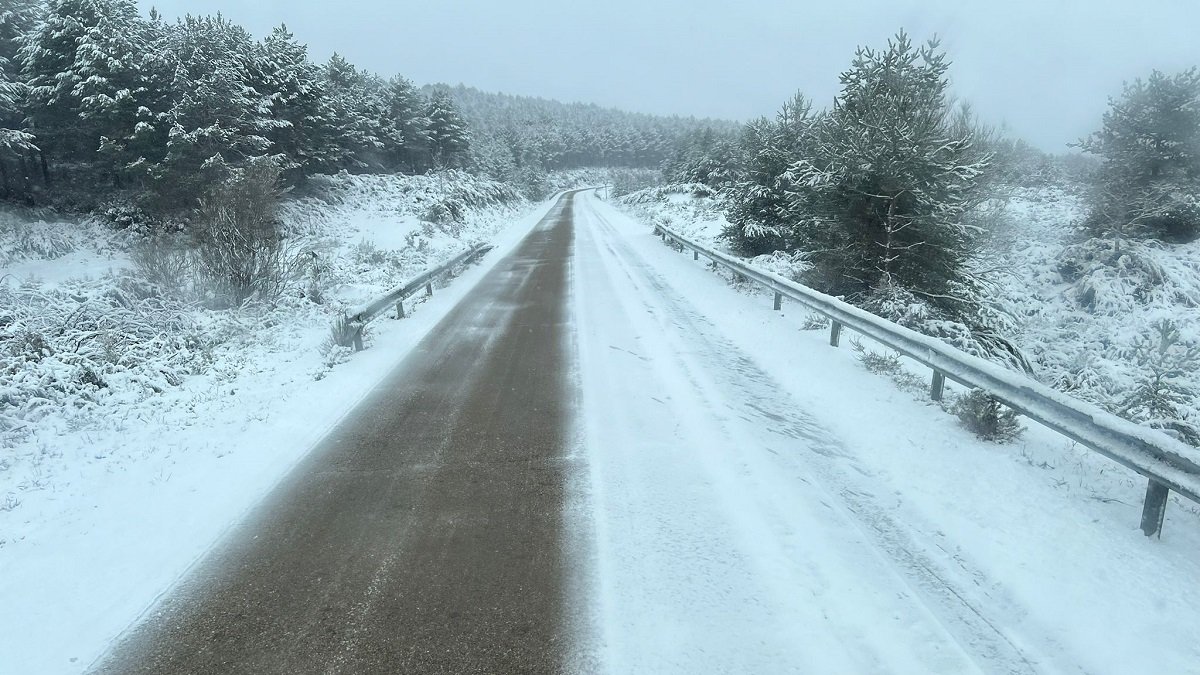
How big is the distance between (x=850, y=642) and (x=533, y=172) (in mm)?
82004

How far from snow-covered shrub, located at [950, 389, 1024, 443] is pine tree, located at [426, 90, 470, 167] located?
5272cm

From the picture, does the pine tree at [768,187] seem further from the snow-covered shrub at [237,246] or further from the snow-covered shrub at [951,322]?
the snow-covered shrub at [237,246]

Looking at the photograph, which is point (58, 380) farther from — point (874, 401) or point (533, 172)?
point (533, 172)

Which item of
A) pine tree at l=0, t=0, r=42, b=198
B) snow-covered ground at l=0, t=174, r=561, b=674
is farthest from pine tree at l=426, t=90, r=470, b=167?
snow-covered ground at l=0, t=174, r=561, b=674

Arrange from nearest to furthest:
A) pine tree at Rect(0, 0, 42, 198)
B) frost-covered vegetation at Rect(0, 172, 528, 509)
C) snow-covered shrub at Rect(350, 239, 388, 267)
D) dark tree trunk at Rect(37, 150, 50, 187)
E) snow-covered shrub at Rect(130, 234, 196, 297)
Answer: frost-covered vegetation at Rect(0, 172, 528, 509) < snow-covered shrub at Rect(130, 234, 196, 297) < snow-covered shrub at Rect(350, 239, 388, 267) < pine tree at Rect(0, 0, 42, 198) < dark tree trunk at Rect(37, 150, 50, 187)

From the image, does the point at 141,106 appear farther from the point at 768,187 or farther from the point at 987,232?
the point at 987,232

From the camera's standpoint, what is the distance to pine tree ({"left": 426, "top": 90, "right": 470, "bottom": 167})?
52344mm

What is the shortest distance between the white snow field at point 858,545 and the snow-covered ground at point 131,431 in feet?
9.16

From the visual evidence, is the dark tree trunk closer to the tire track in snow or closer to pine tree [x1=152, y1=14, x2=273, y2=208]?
pine tree [x1=152, y1=14, x2=273, y2=208]

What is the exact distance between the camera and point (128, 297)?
9.09 metres

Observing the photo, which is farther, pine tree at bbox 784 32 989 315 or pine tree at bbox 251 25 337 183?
pine tree at bbox 251 25 337 183

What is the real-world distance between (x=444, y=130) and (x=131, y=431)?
52.5 metres

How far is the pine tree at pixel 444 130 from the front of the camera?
52.3 meters

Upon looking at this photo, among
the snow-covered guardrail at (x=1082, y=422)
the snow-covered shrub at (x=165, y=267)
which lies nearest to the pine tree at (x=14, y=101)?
the snow-covered shrub at (x=165, y=267)
